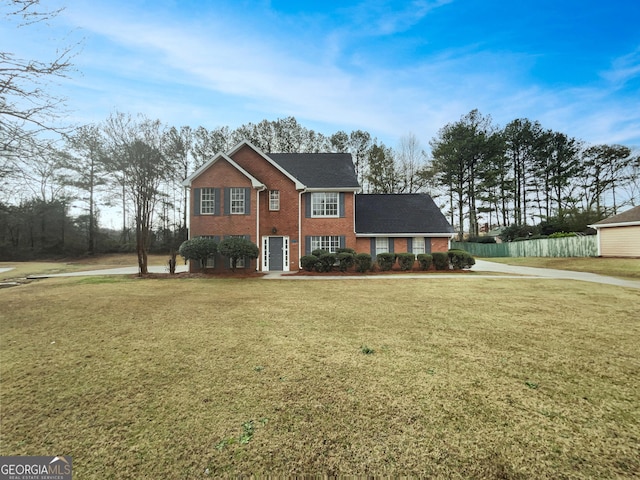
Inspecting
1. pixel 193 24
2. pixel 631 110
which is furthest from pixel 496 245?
pixel 193 24

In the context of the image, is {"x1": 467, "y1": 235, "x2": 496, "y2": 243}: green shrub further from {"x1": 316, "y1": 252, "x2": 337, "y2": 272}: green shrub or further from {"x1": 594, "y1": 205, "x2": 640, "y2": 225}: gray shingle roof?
{"x1": 316, "y1": 252, "x2": 337, "y2": 272}: green shrub

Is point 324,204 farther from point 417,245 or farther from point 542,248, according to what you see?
point 542,248

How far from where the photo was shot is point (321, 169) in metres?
22.5

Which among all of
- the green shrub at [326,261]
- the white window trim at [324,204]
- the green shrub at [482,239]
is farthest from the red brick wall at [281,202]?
the green shrub at [482,239]

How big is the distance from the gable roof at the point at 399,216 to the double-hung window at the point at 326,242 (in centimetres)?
187

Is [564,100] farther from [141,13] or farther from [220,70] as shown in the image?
[141,13]

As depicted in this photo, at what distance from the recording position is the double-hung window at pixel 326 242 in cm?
2023

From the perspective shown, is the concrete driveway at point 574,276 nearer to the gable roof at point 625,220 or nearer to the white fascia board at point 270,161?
the gable roof at point 625,220

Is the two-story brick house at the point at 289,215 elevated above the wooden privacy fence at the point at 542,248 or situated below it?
above

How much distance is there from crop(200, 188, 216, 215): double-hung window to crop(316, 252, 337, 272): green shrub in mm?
7837

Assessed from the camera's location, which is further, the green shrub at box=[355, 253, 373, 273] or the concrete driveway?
the green shrub at box=[355, 253, 373, 273]

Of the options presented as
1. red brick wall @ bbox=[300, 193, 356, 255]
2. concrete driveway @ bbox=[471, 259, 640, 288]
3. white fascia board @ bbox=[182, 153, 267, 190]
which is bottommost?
concrete driveway @ bbox=[471, 259, 640, 288]

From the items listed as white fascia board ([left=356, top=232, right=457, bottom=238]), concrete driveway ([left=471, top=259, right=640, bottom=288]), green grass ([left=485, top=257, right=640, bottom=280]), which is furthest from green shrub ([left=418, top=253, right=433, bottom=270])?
green grass ([left=485, top=257, right=640, bottom=280])

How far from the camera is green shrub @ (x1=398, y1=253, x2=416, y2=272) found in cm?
1894
